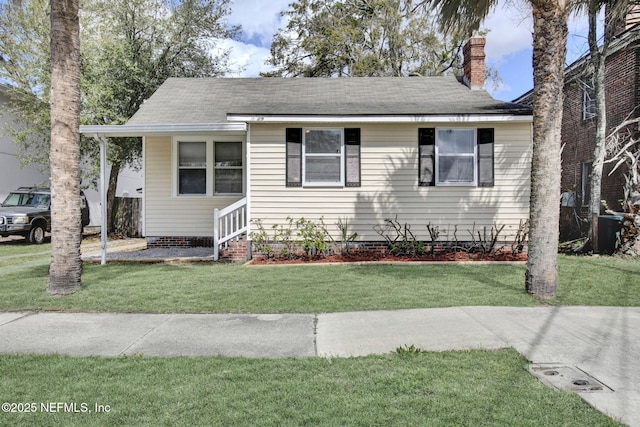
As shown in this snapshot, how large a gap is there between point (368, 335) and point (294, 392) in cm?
153

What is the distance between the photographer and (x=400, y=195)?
10172mm

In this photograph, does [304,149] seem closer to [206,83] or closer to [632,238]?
[206,83]

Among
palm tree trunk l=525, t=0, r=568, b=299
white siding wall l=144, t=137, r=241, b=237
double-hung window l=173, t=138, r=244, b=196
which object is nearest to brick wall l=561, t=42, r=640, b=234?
palm tree trunk l=525, t=0, r=568, b=299

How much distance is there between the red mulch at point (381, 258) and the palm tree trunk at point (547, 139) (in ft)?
11.4

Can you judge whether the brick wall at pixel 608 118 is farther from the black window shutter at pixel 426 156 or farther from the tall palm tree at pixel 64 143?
the tall palm tree at pixel 64 143

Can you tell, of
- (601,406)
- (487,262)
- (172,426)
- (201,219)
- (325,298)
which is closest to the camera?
(172,426)

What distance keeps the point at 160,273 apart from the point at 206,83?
769cm

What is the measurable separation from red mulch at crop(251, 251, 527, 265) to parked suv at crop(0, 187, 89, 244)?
9.01 m

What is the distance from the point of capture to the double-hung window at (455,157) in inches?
396

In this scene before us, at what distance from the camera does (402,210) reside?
10180 mm

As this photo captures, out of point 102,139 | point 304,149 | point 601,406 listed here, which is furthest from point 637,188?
point 102,139

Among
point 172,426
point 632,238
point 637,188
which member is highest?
point 637,188

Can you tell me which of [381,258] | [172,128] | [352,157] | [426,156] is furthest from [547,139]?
[172,128]

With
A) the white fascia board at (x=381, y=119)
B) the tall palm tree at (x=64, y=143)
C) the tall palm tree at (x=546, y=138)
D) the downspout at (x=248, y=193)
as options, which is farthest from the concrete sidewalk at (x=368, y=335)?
the white fascia board at (x=381, y=119)
